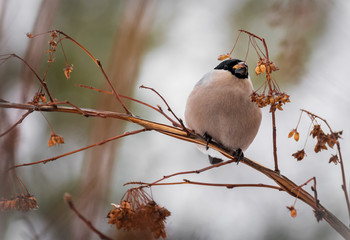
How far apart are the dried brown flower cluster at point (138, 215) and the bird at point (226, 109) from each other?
659 millimetres

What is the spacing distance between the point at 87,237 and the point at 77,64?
1.59 metres

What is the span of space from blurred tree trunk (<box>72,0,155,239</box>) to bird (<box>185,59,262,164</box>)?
0.35 metres

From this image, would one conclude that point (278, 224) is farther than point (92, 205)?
Yes

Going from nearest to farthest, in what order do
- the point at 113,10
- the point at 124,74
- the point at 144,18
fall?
the point at 124,74
the point at 144,18
the point at 113,10

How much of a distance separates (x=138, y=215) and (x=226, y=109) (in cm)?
74

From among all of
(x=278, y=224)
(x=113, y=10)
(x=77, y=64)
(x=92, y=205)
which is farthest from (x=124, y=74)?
(x=278, y=224)

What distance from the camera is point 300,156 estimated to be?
3.38ft

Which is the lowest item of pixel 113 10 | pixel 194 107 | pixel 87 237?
pixel 87 237

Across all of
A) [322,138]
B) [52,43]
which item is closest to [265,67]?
[322,138]

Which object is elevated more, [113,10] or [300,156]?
[113,10]

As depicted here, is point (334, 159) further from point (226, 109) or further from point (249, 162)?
point (226, 109)

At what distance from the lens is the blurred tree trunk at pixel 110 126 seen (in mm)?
805

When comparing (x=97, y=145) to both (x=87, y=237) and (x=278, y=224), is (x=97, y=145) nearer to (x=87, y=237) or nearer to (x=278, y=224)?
(x=87, y=237)

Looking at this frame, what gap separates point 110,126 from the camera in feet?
3.41
